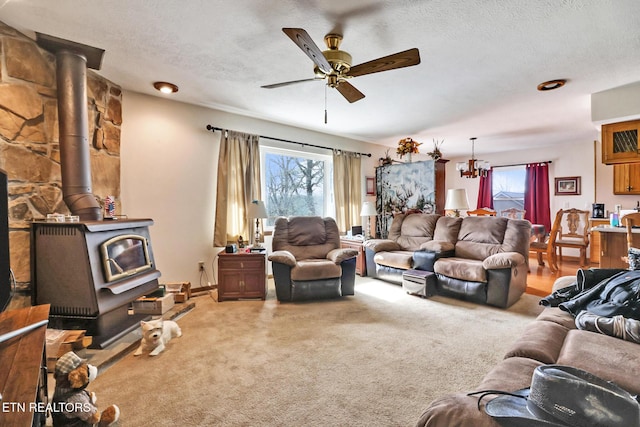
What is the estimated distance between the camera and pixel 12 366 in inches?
42.6

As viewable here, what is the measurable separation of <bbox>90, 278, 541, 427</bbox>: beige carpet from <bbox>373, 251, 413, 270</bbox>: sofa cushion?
752 millimetres

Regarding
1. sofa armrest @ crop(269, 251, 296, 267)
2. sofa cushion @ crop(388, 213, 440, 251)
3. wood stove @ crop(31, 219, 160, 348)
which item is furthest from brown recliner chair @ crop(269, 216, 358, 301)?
wood stove @ crop(31, 219, 160, 348)

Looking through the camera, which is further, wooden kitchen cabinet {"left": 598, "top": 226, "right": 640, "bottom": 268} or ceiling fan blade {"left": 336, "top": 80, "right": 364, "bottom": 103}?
wooden kitchen cabinet {"left": 598, "top": 226, "right": 640, "bottom": 268}

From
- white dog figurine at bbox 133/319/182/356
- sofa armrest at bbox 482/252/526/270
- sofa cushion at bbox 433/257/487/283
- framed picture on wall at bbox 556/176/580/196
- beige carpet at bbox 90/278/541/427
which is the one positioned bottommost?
beige carpet at bbox 90/278/541/427

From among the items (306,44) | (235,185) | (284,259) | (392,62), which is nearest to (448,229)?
(284,259)

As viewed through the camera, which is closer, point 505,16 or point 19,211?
point 505,16

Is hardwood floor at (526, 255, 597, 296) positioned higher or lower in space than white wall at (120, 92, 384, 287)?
lower

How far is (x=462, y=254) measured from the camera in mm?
3871

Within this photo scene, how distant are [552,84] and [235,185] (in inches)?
153

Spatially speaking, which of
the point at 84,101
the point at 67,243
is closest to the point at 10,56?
the point at 84,101

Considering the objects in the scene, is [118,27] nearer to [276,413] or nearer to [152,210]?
[152,210]

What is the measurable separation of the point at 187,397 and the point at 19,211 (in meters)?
1.94

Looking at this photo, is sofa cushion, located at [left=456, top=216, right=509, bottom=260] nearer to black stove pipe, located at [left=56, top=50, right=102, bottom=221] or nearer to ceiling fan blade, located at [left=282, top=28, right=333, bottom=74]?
ceiling fan blade, located at [left=282, top=28, right=333, bottom=74]

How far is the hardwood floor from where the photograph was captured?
384 centimetres
